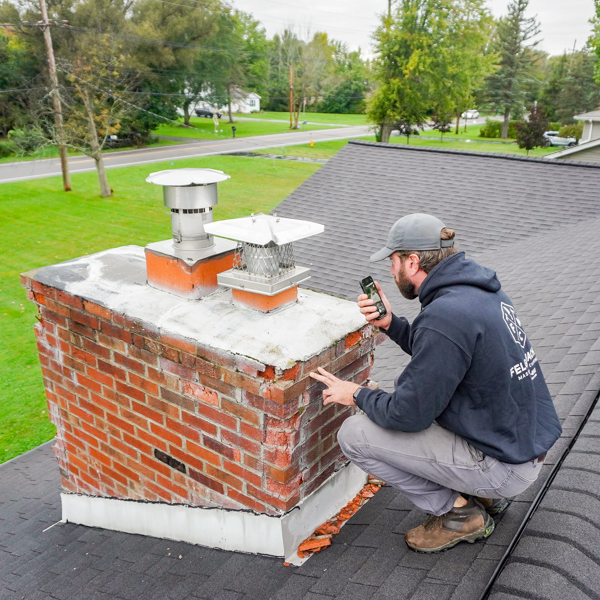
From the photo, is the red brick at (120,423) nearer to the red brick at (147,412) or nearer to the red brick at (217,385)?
the red brick at (147,412)

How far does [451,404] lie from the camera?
2.13 meters

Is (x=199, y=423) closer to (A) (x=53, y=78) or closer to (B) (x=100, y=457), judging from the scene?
(B) (x=100, y=457)

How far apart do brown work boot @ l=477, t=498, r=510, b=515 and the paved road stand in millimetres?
28200

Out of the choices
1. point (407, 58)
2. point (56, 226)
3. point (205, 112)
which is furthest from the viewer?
point (205, 112)

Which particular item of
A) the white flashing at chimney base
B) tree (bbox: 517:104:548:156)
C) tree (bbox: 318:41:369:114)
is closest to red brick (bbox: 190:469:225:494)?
the white flashing at chimney base

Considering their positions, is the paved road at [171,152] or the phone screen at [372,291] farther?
the paved road at [171,152]

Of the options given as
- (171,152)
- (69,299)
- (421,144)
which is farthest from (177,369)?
(421,144)

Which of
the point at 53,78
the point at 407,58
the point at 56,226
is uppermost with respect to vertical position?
the point at 407,58

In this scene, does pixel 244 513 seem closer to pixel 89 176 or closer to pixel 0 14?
pixel 89 176

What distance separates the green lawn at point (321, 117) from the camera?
2191 inches

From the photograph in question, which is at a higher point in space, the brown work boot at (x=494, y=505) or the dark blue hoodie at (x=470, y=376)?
the dark blue hoodie at (x=470, y=376)

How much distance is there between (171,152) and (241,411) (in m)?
34.2

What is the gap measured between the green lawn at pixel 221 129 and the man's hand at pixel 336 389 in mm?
41479

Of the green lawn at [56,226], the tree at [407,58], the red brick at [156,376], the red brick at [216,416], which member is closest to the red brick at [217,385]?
the red brick at [216,416]
